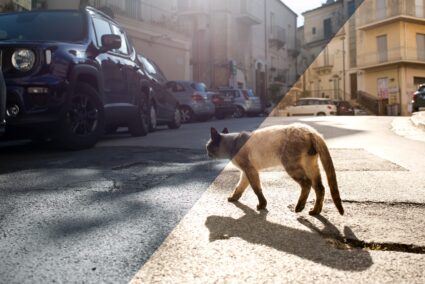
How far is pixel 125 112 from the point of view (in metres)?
7.52

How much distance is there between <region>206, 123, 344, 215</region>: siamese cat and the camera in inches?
111

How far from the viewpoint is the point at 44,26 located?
648 centimetres

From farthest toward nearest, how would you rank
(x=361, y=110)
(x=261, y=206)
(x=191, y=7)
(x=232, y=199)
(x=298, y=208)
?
(x=361, y=110) < (x=191, y=7) < (x=232, y=199) < (x=261, y=206) < (x=298, y=208)

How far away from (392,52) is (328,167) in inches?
1435

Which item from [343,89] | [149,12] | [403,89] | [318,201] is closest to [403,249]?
[318,201]

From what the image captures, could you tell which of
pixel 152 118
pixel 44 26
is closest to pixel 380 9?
pixel 152 118

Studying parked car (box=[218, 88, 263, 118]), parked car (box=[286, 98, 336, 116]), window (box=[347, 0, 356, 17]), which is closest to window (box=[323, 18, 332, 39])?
window (box=[347, 0, 356, 17])

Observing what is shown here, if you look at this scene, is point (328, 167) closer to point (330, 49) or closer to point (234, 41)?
point (234, 41)

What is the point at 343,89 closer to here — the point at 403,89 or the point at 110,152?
the point at 403,89

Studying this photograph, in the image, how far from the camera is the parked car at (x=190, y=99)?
1541cm

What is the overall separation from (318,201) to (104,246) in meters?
1.35

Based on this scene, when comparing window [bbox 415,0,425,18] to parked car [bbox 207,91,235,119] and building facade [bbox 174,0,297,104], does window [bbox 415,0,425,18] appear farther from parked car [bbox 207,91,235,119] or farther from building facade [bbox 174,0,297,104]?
parked car [bbox 207,91,235,119]

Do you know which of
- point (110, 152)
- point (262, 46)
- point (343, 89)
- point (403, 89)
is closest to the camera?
point (110, 152)

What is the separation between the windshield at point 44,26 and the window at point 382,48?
34.2 meters
